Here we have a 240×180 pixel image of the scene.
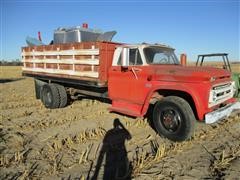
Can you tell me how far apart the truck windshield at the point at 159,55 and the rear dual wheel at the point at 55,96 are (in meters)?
3.81

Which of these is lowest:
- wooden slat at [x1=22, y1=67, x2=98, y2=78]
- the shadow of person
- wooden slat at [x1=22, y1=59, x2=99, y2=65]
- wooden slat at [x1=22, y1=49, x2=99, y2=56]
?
the shadow of person

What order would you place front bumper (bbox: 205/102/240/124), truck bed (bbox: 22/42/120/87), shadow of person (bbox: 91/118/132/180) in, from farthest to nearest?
1. truck bed (bbox: 22/42/120/87)
2. front bumper (bbox: 205/102/240/124)
3. shadow of person (bbox: 91/118/132/180)

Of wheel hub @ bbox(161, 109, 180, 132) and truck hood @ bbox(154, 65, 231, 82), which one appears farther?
wheel hub @ bbox(161, 109, 180, 132)

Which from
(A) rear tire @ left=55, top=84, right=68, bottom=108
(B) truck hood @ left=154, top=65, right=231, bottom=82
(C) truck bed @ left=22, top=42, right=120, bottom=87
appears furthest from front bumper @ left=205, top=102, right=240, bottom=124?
(A) rear tire @ left=55, top=84, right=68, bottom=108

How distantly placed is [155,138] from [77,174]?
2418mm

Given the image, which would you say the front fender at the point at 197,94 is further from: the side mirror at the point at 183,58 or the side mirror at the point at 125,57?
the side mirror at the point at 183,58

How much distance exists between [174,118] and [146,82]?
3.63ft

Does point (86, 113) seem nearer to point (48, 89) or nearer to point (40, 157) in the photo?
point (48, 89)

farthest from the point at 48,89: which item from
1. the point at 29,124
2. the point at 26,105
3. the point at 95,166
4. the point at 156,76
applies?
the point at 95,166

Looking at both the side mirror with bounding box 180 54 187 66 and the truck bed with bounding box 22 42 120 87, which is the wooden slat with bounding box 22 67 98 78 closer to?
the truck bed with bounding box 22 42 120 87

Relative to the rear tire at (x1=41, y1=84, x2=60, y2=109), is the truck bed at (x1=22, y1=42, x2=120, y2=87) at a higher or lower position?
higher

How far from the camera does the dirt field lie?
4.38 meters

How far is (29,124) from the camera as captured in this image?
24.2ft

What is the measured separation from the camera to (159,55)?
709cm
